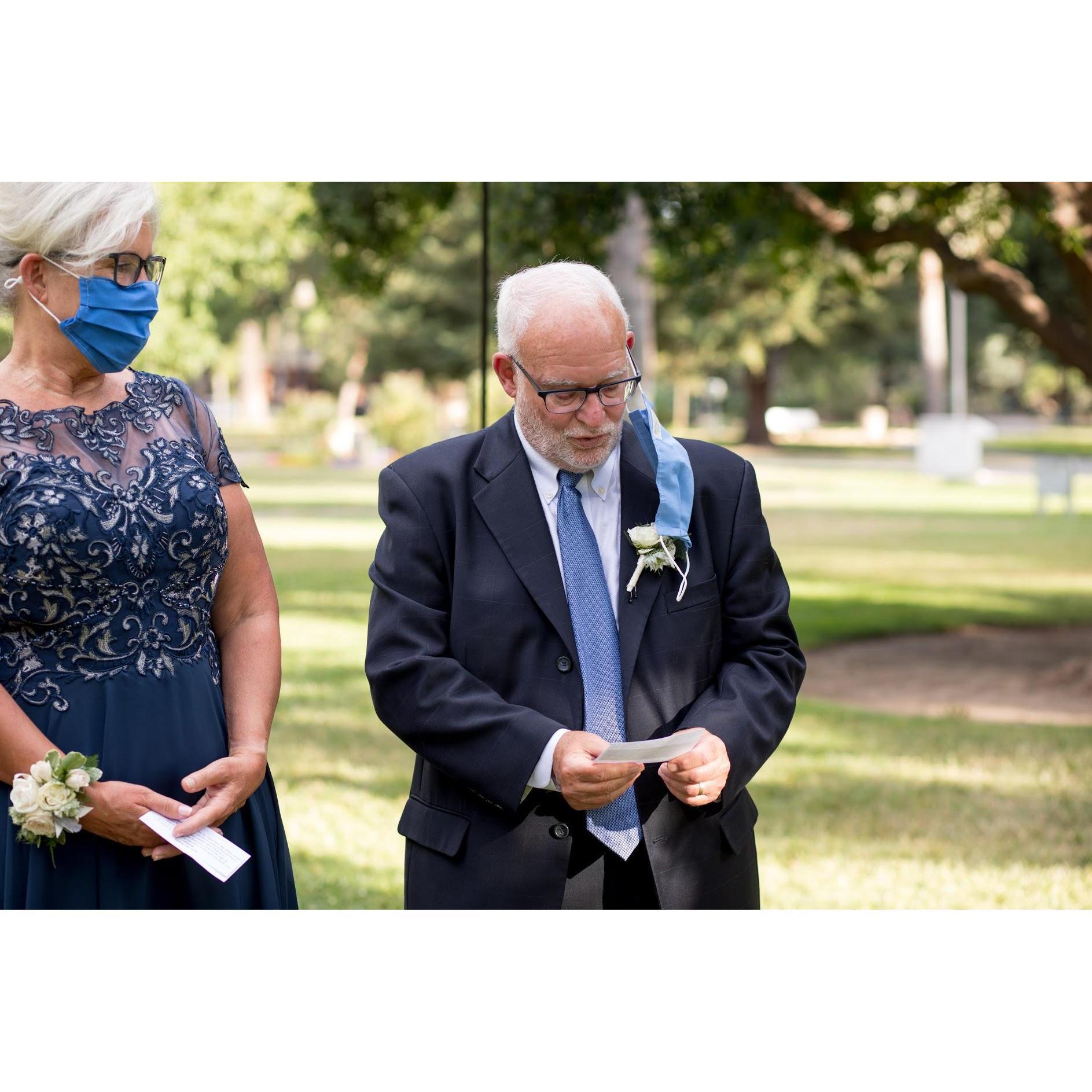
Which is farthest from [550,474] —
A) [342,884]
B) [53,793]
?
[342,884]

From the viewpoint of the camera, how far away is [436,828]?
3.30m

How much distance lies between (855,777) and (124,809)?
6.43 metres

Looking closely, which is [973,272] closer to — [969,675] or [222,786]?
[969,675]

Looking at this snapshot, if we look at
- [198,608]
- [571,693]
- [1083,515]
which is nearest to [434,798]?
[571,693]

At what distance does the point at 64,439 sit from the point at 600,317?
1.17 m

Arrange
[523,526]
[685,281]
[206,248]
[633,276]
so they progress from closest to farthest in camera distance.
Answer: [523,526]
[685,281]
[633,276]
[206,248]

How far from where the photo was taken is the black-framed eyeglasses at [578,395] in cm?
312

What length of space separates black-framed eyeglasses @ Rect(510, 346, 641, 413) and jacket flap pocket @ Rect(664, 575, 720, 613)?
1.44 ft

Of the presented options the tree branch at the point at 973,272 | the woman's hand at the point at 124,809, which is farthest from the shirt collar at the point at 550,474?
the tree branch at the point at 973,272

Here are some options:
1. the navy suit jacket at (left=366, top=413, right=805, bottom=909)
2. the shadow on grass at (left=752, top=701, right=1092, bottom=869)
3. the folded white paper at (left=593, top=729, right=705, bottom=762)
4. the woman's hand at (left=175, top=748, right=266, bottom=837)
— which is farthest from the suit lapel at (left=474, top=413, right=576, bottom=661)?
the shadow on grass at (left=752, top=701, right=1092, bottom=869)

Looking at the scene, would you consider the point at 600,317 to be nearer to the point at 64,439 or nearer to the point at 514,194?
the point at 64,439

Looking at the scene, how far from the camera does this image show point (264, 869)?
11.0ft

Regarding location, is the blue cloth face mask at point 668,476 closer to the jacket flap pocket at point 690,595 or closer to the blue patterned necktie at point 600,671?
the jacket flap pocket at point 690,595

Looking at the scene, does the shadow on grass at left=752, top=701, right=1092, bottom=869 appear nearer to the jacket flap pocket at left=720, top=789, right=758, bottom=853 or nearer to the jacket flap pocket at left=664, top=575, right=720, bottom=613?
the jacket flap pocket at left=720, top=789, right=758, bottom=853
